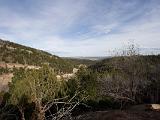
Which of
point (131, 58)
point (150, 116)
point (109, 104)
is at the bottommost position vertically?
point (109, 104)

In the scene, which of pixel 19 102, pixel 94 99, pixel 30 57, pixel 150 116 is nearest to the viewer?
pixel 150 116

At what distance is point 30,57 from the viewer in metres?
111

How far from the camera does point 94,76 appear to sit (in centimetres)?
3075

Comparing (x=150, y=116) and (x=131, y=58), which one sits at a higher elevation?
(x=131, y=58)

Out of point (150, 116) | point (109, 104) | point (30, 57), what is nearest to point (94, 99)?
point (109, 104)

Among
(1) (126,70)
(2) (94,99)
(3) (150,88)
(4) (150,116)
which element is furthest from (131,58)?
(4) (150,116)

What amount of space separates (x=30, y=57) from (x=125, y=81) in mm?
83722

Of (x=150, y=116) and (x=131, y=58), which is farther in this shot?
(x=131, y=58)

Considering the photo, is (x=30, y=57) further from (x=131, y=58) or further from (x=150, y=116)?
(x=150, y=116)

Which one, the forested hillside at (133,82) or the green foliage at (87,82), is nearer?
the green foliage at (87,82)

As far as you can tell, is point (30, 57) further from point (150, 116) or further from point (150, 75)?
point (150, 116)

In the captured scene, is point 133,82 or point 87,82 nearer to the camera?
point 87,82

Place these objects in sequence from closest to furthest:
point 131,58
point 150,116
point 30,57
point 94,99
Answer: point 150,116, point 94,99, point 131,58, point 30,57

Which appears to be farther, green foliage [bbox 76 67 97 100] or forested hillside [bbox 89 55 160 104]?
forested hillside [bbox 89 55 160 104]
